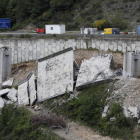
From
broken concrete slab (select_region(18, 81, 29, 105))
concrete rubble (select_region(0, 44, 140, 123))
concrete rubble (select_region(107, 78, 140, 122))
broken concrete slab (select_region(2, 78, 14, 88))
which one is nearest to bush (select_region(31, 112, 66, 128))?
concrete rubble (select_region(0, 44, 140, 123))

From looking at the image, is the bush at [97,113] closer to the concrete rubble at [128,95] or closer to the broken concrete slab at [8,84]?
the concrete rubble at [128,95]

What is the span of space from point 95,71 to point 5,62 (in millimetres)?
6221

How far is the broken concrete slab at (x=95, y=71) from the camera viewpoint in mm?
15398

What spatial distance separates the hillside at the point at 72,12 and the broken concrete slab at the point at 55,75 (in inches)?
841

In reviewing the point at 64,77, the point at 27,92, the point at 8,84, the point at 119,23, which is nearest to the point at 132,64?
the point at 64,77

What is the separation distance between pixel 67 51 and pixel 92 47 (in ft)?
13.9

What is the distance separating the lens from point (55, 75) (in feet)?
53.5

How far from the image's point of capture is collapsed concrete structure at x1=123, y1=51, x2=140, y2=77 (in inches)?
601

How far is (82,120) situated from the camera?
13.2 m

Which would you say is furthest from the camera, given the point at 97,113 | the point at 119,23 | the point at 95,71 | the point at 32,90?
the point at 119,23

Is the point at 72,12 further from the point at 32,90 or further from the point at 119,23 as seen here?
the point at 32,90

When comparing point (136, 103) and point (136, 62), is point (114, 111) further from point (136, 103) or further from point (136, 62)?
point (136, 62)


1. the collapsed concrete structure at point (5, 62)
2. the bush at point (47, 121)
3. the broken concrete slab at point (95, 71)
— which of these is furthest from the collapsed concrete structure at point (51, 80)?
the collapsed concrete structure at point (5, 62)

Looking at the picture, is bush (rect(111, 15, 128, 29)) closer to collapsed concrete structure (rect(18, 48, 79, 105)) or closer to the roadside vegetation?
collapsed concrete structure (rect(18, 48, 79, 105))
